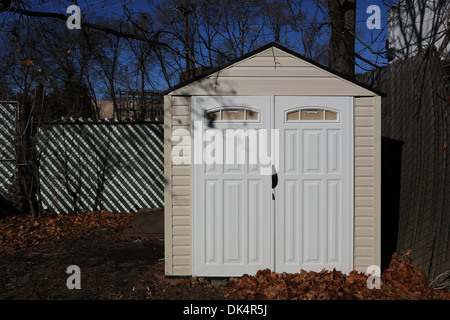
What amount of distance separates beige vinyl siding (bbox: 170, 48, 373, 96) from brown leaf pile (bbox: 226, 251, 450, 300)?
2.22m

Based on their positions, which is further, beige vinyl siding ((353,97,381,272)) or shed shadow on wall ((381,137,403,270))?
shed shadow on wall ((381,137,403,270))

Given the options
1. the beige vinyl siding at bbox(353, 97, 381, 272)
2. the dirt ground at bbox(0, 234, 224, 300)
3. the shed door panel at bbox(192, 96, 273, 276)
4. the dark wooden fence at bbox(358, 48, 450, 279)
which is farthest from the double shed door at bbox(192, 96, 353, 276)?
Result: the dark wooden fence at bbox(358, 48, 450, 279)

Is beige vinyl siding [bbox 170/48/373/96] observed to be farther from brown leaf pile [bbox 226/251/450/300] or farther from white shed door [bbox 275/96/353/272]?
brown leaf pile [bbox 226/251/450/300]

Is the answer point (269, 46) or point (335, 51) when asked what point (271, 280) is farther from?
point (335, 51)

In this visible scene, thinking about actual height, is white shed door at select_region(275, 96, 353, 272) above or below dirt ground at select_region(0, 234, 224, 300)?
above

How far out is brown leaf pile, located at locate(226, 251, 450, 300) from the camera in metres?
4.15

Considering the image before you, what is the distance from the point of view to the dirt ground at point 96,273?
4.41 metres

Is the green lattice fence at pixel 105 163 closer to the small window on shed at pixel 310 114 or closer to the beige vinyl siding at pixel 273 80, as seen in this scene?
the beige vinyl siding at pixel 273 80

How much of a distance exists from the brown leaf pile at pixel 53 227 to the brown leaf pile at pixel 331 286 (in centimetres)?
346

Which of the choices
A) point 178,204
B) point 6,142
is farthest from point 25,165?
point 178,204

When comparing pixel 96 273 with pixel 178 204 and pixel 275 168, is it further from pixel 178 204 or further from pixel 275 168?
pixel 275 168

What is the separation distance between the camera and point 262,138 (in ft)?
15.6

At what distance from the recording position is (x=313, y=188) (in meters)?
4.79

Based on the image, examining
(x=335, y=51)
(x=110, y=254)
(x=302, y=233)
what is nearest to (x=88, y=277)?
(x=110, y=254)
